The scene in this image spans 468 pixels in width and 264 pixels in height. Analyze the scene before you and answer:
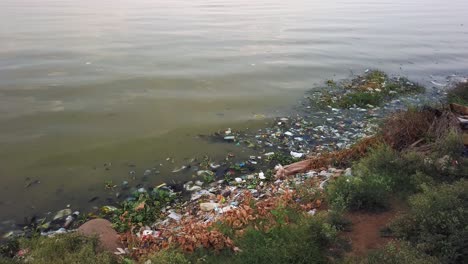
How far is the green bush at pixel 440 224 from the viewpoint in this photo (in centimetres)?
418

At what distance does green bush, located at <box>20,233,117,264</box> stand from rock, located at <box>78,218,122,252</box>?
22cm

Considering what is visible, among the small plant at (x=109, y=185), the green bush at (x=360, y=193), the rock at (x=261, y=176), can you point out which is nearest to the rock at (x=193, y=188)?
the rock at (x=261, y=176)

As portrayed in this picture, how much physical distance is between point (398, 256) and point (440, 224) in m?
0.81

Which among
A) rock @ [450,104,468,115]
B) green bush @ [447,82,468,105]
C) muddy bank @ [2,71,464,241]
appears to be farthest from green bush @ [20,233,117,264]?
green bush @ [447,82,468,105]

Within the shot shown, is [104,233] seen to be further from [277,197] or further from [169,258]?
[277,197]

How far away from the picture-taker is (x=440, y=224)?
4473 mm

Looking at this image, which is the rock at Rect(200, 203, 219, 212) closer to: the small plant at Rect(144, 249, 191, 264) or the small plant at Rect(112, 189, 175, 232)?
the small plant at Rect(112, 189, 175, 232)

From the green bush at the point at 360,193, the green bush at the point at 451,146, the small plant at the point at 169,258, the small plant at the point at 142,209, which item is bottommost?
the small plant at the point at 142,209

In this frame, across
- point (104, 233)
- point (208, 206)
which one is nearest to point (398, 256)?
point (208, 206)

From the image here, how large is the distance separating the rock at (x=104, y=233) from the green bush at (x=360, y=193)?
339 cm

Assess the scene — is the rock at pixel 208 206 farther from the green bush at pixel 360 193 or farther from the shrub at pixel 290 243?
the green bush at pixel 360 193

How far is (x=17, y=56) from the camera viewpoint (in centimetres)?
1698

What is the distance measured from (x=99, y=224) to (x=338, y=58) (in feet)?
50.3

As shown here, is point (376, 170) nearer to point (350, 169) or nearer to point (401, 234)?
point (350, 169)
